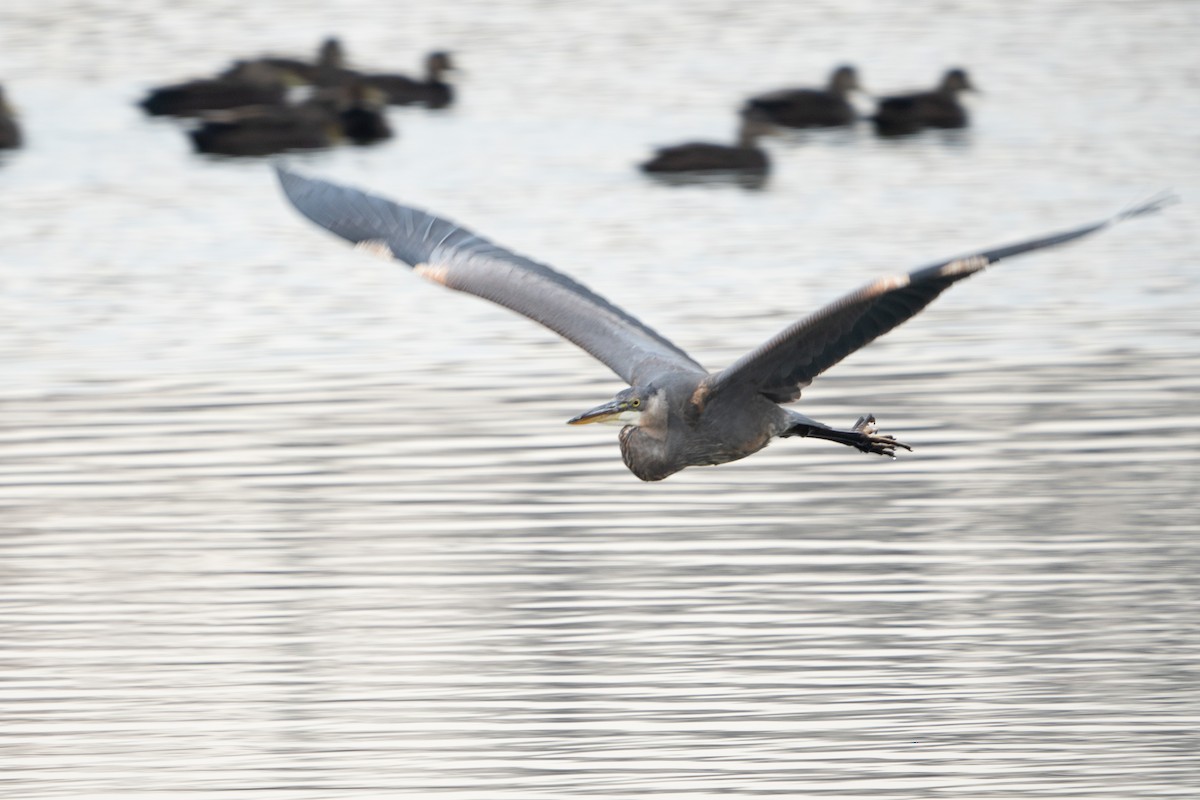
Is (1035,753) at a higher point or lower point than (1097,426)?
higher

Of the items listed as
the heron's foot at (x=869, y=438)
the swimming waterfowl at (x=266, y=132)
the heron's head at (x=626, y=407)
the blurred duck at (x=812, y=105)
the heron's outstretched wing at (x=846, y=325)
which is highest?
the heron's outstretched wing at (x=846, y=325)

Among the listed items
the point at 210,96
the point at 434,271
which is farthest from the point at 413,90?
the point at 434,271

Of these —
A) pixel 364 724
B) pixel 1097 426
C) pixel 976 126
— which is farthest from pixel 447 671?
pixel 976 126

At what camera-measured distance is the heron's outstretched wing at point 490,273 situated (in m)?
9.60

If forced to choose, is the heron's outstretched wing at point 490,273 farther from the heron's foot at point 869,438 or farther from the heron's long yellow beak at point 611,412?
the heron's foot at point 869,438

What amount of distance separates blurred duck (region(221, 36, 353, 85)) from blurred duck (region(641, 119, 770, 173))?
7.27 meters

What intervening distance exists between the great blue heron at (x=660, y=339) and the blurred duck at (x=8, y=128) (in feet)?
45.7

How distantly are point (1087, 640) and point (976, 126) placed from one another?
56.2ft

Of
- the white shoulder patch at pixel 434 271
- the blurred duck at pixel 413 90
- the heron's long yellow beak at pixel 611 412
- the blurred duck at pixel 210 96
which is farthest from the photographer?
the blurred duck at pixel 413 90

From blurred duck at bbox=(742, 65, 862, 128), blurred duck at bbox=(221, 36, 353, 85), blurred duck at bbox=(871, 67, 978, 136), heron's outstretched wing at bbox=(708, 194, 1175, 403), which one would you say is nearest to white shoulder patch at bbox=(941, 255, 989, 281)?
heron's outstretched wing at bbox=(708, 194, 1175, 403)

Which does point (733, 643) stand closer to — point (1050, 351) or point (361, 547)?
point (361, 547)

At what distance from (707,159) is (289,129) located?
4972 millimetres

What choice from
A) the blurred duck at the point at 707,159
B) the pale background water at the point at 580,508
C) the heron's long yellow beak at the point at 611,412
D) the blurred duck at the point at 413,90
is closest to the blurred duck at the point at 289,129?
the pale background water at the point at 580,508

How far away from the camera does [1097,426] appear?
12945 mm
